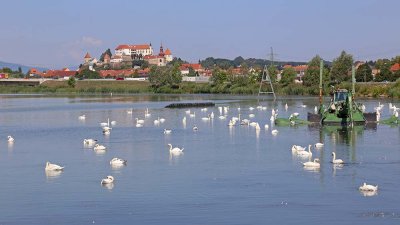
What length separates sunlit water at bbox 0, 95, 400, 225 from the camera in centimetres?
2131

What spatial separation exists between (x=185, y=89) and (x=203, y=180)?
118 m

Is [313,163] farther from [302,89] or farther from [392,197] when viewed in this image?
[302,89]

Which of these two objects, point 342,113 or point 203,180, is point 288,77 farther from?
point 203,180

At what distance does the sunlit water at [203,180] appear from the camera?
69.9 ft

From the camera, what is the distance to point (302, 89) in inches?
4828

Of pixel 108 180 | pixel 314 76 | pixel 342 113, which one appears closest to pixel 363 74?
pixel 314 76

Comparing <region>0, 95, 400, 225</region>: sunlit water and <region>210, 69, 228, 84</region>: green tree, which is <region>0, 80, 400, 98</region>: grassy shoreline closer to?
<region>210, 69, 228, 84</region>: green tree

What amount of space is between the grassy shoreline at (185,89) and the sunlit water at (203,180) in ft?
208

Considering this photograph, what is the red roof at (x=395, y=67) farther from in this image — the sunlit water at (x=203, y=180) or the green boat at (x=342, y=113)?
the sunlit water at (x=203, y=180)

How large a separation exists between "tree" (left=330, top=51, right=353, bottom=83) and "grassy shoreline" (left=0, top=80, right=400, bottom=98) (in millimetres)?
5605

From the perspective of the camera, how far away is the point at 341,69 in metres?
127

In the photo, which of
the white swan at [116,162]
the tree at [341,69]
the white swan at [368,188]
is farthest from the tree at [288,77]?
the white swan at [368,188]

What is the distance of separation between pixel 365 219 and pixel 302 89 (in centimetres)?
10300

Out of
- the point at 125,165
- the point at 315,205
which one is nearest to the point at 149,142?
the point at 125,165
